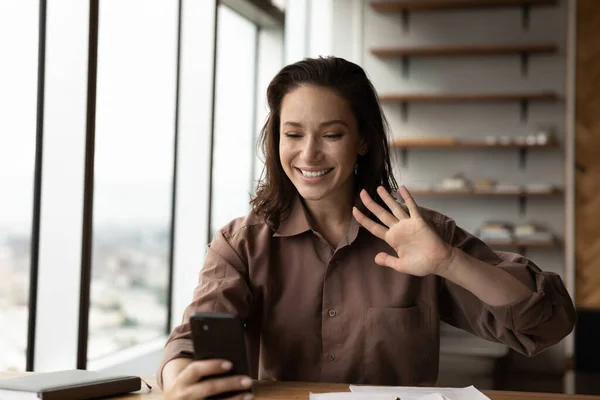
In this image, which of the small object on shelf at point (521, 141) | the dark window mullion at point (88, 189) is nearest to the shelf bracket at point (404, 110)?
the small object on shelf at point (521, 141)

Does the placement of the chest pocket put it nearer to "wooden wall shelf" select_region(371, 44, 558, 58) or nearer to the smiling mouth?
the smiling mouth

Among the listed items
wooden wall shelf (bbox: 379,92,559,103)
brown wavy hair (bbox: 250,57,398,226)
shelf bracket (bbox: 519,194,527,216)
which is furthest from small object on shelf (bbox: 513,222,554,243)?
brown wavy hair (bbox: 250,57,398,226)

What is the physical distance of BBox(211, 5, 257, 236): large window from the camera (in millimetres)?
4508

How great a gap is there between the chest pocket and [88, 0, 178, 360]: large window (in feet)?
5.80

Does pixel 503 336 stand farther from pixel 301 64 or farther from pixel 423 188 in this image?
pixel 423 188

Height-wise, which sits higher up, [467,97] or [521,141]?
[467,97]

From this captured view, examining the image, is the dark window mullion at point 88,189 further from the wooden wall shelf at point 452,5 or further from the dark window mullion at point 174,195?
the wooden wall shelf at point 452,5

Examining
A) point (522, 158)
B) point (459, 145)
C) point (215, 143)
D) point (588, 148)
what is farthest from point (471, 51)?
point (215, 143)

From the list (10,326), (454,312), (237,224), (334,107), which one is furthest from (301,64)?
(10,326)

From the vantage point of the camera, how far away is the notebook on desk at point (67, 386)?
1.43 m

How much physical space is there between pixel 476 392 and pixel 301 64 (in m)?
0.94

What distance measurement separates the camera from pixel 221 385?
1.36 m

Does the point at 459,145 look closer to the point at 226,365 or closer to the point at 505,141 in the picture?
the point at 505,141

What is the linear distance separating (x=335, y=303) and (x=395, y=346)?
182mm
